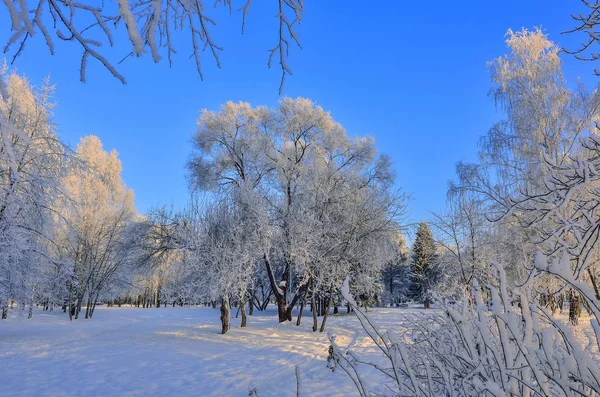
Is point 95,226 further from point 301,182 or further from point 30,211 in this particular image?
point 301,182

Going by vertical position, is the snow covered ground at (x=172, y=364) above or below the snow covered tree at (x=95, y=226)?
below

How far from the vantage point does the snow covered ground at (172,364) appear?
252 inches

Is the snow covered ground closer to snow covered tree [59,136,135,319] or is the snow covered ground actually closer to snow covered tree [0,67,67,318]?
snow covered tree [0,67,67,318]

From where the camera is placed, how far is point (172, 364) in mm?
8359

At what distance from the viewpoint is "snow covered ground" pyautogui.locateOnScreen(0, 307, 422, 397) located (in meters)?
6.40

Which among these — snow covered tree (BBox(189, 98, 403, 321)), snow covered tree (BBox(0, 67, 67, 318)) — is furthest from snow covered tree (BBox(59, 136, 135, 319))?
snow covered tree (BBox(0, 67, 67, 318))

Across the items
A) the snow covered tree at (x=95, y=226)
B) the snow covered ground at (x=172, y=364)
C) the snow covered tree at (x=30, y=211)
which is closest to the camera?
the snow covered ground at (x=172, y=364)

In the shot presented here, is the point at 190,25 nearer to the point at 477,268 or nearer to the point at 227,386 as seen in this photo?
the point at 227,386

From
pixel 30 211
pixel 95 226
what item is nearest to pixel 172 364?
pixel 30 211

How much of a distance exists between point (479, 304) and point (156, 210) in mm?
15061

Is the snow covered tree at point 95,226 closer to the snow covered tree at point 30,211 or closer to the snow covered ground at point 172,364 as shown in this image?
the snow covered tree at point 30,211

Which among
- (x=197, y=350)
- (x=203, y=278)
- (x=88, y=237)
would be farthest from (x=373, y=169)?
(x=88, y=237)

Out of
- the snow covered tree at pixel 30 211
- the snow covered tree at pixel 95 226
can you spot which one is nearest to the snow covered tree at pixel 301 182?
the snow covered tree at pixel 30 211

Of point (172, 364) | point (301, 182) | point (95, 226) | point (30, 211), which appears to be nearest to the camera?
point (172, 364)
